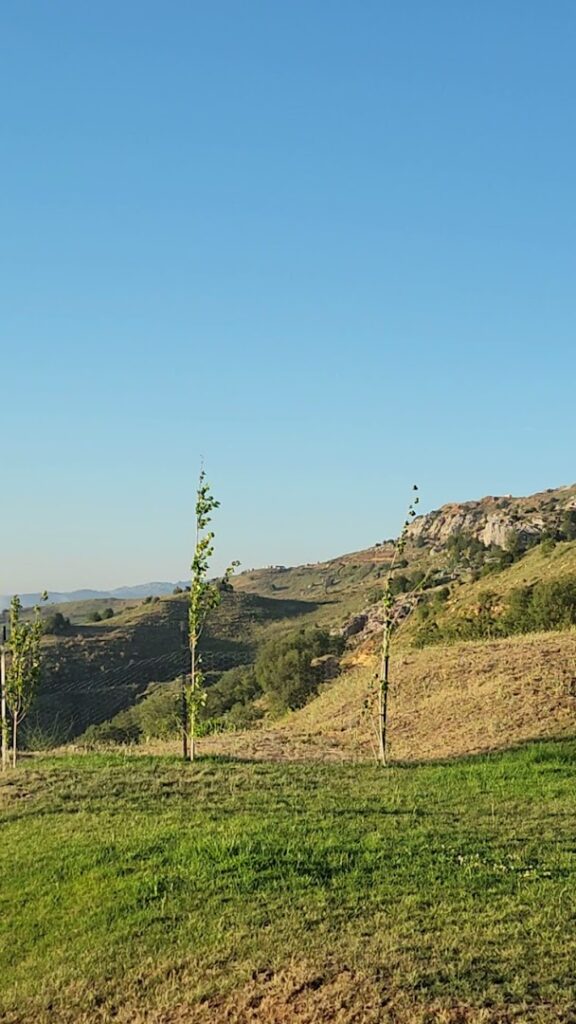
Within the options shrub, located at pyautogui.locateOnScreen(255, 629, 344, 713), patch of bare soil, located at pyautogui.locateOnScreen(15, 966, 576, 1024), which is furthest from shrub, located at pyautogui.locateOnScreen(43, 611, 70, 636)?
patch of bare soil, located at pyautogui.locateOnScreen(15, 966, 576, 1024)

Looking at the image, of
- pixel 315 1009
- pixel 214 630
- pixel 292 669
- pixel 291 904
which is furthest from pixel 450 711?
pixel 214 630

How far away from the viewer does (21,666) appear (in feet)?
67.2

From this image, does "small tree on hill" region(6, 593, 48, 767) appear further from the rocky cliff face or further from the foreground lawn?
the rocky cliff face

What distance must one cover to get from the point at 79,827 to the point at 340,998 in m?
6.78

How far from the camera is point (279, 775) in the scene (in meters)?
15.5

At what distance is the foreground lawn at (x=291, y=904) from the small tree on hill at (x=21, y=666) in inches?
248

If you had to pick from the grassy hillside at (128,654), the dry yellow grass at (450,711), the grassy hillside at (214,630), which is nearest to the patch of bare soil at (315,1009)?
the dry yellow grass at (450,711)

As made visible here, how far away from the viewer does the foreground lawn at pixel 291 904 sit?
6.42 meters

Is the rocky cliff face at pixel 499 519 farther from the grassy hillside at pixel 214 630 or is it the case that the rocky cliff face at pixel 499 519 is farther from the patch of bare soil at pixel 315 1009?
the patch of bare soil at pixel 315 1009

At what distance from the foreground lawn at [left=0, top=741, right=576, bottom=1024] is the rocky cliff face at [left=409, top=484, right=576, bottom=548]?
5899 centimetres

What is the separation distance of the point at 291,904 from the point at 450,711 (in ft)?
47.0

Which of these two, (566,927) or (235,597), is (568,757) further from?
(235,597)

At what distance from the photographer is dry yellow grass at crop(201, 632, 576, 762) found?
19.3 m

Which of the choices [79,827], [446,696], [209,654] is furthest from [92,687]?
[79,827]
